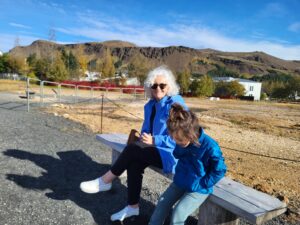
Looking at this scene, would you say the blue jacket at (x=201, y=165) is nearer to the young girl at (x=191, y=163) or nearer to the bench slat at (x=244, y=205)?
the young girl at (x=191, y=163)

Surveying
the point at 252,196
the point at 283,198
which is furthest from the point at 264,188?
the point at 252,196

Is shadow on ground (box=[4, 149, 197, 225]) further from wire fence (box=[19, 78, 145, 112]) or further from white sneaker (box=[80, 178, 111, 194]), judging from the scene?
wire fence (box=[19, 78, 145, 112])

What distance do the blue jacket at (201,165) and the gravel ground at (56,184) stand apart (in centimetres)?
83

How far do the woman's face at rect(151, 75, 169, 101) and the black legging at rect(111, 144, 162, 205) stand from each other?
57 cm

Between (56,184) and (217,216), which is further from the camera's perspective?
(56,184)

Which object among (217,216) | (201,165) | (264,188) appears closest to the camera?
(201,165)

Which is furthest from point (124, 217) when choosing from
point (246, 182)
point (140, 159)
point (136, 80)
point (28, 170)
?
point (136, 80)

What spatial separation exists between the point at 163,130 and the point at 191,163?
0.64 meters

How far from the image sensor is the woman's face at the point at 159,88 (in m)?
3.16

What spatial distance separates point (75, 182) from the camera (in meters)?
3.84

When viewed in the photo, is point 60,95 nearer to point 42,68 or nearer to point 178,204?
point 178,204

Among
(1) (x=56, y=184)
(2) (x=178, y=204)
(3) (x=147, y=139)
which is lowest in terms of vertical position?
(1) (x=56, y=184)

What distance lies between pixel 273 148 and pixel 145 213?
5.93 metres

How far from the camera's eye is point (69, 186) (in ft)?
12.1
